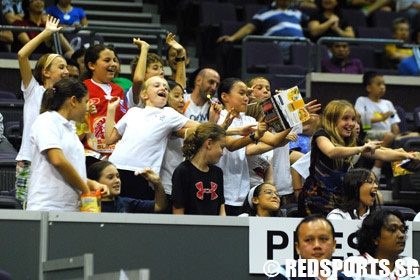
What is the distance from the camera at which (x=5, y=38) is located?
1323cm

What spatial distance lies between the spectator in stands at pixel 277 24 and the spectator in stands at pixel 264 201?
6.07 metres

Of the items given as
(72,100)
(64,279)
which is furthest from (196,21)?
(64,279)

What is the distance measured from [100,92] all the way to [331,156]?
6.13ft

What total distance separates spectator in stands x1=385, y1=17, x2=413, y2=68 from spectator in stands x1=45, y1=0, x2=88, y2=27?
3.92m

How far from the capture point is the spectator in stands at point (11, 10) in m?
13.4

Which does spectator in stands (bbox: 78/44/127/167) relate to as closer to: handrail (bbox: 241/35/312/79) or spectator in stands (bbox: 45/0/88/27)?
spectator in stands (bbox: 45/0/88/27)

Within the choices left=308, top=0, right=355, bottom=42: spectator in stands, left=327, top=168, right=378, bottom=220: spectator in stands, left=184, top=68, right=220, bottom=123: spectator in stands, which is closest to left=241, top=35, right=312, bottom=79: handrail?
left=308, top=0, right=355, bottom=42: spectator in stands

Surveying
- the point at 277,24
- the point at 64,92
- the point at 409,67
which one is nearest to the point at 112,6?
the point at 277,24

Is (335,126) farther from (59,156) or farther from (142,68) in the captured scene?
(59,156)

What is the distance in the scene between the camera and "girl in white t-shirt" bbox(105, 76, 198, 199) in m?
8.91

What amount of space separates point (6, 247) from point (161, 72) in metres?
2.79

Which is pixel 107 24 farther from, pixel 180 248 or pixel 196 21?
pixel 180 248

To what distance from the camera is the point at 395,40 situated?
14562 millimetres

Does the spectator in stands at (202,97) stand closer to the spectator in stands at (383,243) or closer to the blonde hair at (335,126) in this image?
the blonde hair at (335,126)
